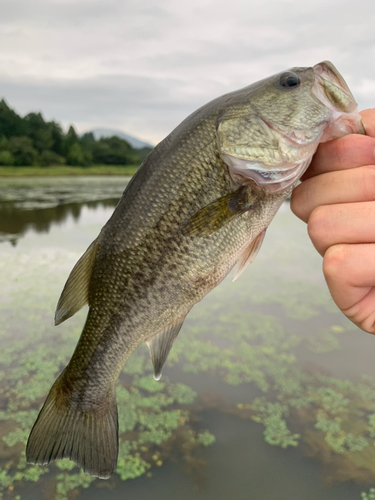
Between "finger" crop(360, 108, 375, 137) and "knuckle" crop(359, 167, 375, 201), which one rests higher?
"finger" crop(360, 108, 375, 137)

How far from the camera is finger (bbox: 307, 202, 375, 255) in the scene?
58.6 inches

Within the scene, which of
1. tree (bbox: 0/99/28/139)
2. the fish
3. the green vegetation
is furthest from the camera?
tree (bbox: 0/99/28/139)

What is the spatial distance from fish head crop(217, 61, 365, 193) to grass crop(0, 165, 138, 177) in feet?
120

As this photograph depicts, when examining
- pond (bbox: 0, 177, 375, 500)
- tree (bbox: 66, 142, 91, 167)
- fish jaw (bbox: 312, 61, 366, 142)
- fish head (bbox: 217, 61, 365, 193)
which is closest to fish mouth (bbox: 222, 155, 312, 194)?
fish head (bbox: 217, 61, 365, 193)

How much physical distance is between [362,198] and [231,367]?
3.64 m

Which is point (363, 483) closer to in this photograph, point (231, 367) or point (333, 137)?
point (231, 367)

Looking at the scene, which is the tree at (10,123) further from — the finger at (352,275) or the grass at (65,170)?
the finger at (352,275)

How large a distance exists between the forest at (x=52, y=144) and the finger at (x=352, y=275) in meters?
45.9

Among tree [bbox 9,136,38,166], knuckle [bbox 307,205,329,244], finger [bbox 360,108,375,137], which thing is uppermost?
tree [bbox 9,136,38,166]

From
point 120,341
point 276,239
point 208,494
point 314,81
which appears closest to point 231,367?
point 208,494

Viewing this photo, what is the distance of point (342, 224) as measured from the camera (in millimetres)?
1526

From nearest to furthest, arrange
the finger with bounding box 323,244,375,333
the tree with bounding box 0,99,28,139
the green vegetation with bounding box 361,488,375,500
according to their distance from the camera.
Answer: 1. the finger with bounding box 323,244,375,333
2. the green vegetation with bounding box 361,488,375,500
3. the tree with bounding box 0,99,28,139

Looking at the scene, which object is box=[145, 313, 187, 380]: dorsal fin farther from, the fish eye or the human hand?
the fish eye

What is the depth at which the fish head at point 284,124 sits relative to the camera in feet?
5.32
